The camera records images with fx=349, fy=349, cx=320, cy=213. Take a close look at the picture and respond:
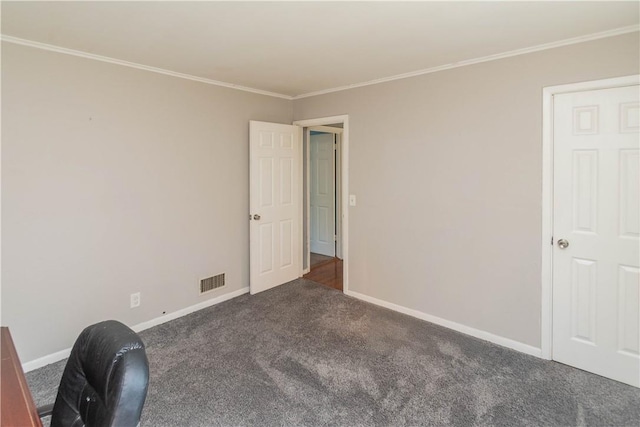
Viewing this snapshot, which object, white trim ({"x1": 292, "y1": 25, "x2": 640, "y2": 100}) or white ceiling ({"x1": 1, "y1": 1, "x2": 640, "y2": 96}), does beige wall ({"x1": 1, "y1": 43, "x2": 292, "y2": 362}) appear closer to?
white ceiling ({"x1": 1, "y1": 1, "x2": 640, "y2": 96})

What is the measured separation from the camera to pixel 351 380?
7.85ft

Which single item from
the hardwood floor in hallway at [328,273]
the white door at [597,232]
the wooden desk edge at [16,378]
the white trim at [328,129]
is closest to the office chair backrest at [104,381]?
the wooden desk edge at [16,378]

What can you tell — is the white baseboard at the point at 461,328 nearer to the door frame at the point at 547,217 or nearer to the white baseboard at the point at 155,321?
the door frame at the point at 547,217

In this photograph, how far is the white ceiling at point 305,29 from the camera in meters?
1.97

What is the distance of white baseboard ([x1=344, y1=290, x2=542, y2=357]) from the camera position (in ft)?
9.06

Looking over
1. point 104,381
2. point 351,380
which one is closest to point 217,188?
point 351,380

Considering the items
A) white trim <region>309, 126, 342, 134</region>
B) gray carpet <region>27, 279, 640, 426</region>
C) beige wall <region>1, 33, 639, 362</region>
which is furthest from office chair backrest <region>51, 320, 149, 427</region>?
white trim <region>309, 126, 342, 134</region>

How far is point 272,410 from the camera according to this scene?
2102mm

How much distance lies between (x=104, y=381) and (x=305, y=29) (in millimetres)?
2152

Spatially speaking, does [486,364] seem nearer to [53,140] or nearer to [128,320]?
[128,320]

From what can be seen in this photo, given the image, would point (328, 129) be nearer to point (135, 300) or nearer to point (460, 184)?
point (460, 184)

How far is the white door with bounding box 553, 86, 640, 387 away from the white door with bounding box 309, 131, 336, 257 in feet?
11.5

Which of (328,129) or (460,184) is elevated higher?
(328,129)

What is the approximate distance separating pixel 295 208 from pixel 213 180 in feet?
3.83
